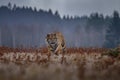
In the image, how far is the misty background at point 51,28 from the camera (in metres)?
66.1

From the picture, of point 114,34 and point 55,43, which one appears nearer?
point 55,43

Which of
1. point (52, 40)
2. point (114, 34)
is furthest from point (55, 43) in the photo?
point (114, 34)

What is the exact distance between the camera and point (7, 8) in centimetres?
15025

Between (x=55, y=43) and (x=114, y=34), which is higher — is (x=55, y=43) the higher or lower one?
the lower one

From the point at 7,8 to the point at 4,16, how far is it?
690 cm

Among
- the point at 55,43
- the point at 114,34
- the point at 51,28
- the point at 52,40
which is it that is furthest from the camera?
the point at 51,28

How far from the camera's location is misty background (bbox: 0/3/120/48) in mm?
66081

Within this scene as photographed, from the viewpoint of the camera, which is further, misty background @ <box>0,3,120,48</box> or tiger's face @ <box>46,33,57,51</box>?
misty background @ <box>0,3,120,48</box>

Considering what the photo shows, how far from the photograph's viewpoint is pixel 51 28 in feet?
440

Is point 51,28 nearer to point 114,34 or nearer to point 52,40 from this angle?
point 114,34

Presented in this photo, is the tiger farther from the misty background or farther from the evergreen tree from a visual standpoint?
the evergreen tree

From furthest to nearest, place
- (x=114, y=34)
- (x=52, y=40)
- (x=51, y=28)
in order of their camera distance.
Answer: (x=51, y=28), (x=114, y=34), (x=52, y=40)

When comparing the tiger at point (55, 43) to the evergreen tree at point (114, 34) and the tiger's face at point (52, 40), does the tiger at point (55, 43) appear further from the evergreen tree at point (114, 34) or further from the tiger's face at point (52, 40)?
the evergreen tree at point (114, 34)

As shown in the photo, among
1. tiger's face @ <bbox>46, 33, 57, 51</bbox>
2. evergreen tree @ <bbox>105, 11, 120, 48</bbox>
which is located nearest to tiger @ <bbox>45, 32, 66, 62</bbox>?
tiger's face @ <bbox>46, 33, 57, 51</bbox>
